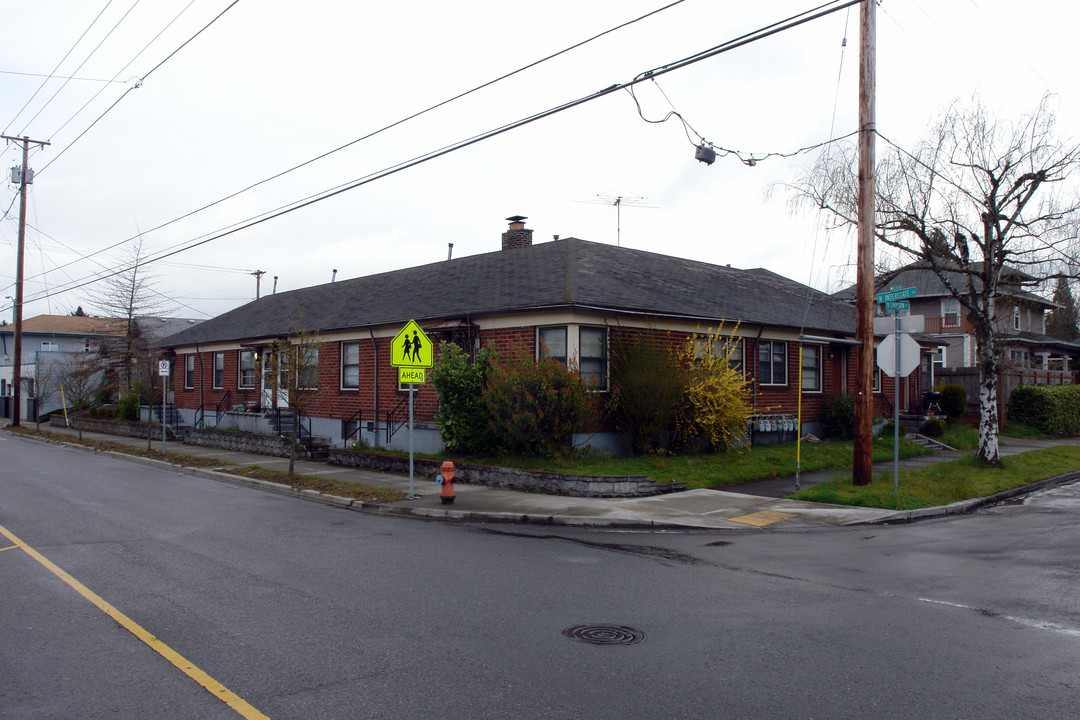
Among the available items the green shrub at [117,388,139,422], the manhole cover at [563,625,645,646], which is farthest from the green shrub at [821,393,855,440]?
the green shrub at [117,388,139,422]

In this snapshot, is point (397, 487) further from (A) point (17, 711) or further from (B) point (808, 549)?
(A) point (17, 711)

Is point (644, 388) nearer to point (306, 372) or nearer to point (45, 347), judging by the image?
point (306, 372)

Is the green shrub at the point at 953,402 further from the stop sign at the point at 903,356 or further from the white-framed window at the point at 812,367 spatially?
the stop sign at the point at 903,356

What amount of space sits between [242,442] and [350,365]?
4.28 m

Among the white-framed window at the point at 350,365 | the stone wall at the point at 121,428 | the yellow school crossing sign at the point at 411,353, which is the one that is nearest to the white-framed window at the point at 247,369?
the stone wall at the point at 121,428

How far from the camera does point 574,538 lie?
10.8 metres

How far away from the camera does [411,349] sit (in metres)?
14.2

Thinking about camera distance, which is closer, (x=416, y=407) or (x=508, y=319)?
(x=508, y=319)

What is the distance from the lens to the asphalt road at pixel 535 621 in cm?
484

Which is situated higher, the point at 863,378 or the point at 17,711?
the point at 863,378

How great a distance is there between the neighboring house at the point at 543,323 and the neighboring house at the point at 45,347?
50.9 ft

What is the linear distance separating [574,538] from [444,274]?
14603 millimetres

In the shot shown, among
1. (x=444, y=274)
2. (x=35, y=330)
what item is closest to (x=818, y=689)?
(x=444, y=274)

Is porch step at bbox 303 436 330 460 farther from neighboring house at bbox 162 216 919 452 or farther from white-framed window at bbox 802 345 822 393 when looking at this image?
white-framed window at bbox 802 345 822 393
